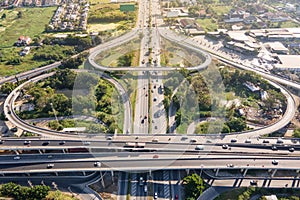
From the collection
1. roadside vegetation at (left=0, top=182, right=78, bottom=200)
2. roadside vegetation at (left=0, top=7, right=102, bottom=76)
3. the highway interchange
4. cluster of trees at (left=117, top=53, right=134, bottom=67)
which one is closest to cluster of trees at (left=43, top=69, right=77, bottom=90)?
roadside vegetation at (left=0, top=7, right=102, bottom=76)

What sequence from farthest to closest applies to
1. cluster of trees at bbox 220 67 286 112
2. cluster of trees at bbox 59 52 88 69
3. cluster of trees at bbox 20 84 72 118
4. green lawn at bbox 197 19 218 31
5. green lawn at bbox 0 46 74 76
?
green lawn at bbox 197 19 218 31 → green lawn at bbox 0 46 74 76 → cluster of trees at bbox 59 52 88 69 → cluster of trees at bbox 220 67 286 112 → cluster of trees at bbox 20 84 72 118

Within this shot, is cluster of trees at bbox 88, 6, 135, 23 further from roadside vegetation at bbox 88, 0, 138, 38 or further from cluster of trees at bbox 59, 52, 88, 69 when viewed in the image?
cluster of trees at bbox 59, 52, 88, 69

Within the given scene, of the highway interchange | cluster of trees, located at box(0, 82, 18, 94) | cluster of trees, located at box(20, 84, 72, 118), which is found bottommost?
the highway interchange

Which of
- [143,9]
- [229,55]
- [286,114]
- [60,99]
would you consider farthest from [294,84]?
[143,9]

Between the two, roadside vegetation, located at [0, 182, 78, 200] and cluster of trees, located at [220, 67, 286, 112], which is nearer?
roadside vegetation, located at [0, 182, 78, 200]

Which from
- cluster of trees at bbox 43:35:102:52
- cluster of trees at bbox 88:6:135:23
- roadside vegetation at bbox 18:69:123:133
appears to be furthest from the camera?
cluster of trees at bbox 88:6:135:23

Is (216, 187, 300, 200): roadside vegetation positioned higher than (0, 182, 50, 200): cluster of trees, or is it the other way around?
(0, 182, 50, 200): cluster of trees

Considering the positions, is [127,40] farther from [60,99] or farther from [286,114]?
[286,114]
